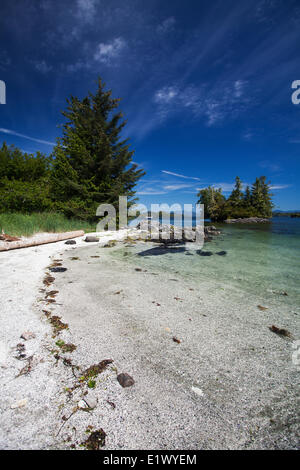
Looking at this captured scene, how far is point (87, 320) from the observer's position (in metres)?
2.11

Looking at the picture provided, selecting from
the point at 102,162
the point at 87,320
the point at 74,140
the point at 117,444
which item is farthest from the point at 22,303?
the point at 74,140

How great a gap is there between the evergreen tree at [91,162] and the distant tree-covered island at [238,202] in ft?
116

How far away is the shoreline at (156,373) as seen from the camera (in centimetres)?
99

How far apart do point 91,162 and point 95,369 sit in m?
14.0

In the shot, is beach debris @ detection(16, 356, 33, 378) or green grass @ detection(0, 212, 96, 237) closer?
beach debris @ detection(16, 356, 33, 378)

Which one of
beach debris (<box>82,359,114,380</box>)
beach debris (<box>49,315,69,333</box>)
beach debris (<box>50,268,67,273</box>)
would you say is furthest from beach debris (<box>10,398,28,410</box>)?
beach debris (<box>50,268,67,273</box>)

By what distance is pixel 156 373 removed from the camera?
4.67 ft

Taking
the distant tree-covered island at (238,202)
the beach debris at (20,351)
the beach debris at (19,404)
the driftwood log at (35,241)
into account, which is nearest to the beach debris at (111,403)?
the beach debris at (19,404)

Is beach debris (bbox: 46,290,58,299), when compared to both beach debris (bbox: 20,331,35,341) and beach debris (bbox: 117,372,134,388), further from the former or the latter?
beach debris (bbox: 117,372,134,388)

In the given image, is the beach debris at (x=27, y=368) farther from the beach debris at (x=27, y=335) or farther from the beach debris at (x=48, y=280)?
the beach debris at (x=48, y=280)

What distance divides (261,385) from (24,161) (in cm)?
1696

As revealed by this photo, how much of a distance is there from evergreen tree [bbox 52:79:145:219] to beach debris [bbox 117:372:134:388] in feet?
42.9

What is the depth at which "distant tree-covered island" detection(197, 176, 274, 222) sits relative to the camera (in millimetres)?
43781

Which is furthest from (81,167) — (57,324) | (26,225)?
(57,324)
